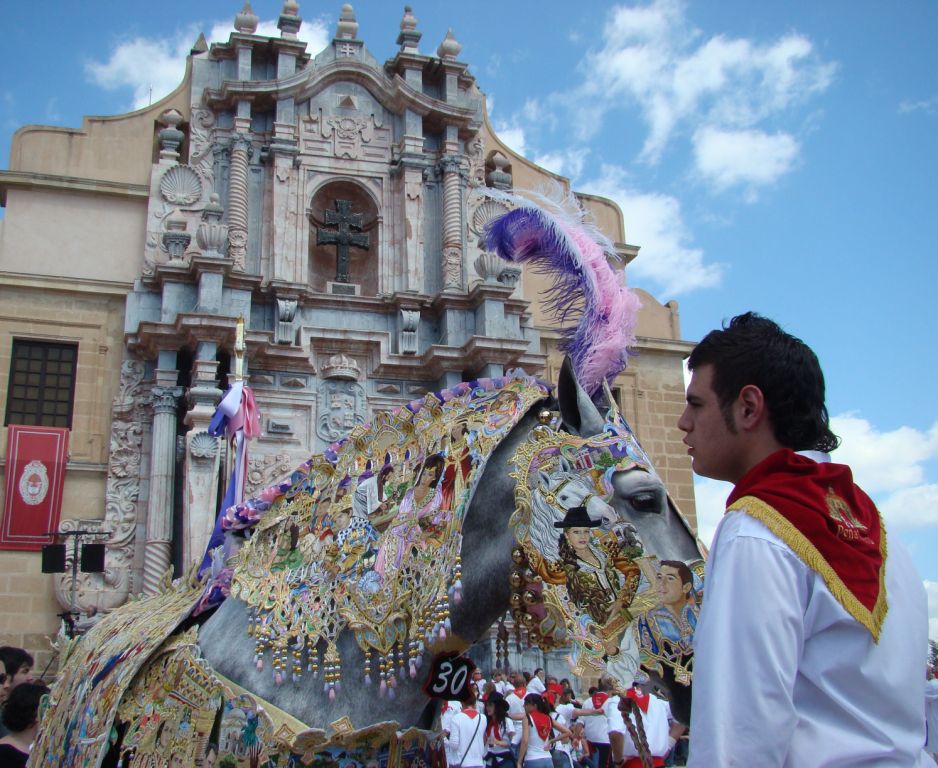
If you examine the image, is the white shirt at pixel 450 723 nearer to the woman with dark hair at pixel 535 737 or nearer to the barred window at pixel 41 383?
the woman with dark hair at pixel 535 737

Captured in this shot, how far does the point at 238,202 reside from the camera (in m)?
14.4

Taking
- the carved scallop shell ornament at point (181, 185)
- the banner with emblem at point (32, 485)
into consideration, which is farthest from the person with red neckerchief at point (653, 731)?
the carved scallop shell ornament at point (181, 185)

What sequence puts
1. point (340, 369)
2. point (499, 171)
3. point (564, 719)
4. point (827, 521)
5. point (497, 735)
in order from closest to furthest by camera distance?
point (827, 521) < point (497, 735) < point (564, 719) < point (340, 369) < point (499, 171)

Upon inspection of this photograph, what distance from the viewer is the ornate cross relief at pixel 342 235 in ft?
48.9

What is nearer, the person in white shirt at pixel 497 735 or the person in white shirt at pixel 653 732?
the person in white shirt at pixel 653 732

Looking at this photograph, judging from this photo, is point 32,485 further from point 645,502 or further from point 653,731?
point 645,502

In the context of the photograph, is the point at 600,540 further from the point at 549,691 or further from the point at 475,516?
the point at 549,691

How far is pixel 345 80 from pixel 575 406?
14.0m

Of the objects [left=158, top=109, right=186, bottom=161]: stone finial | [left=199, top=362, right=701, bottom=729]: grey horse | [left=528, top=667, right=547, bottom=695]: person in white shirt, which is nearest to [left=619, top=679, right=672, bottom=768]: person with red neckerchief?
[left=528, top=667, right=547, bottom=695]: person in white shirt

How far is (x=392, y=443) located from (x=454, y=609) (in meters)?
0.70

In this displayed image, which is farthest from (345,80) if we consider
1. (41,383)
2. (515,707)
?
(515,707)

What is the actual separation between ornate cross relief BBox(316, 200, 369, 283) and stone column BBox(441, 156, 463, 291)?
54.0 inches

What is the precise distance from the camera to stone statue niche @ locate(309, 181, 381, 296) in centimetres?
1496

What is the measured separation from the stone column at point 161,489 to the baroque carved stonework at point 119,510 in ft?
1.29
